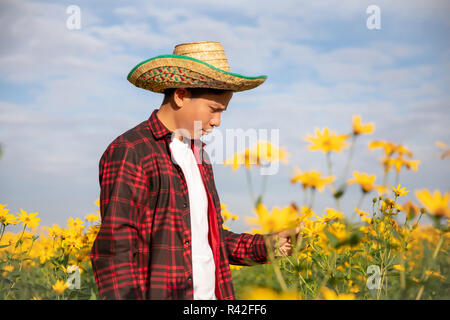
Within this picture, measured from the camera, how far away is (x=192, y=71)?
2408 mm

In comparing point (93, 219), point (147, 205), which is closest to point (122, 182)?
point (147, 205)

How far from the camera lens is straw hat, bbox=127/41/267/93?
2398 mm

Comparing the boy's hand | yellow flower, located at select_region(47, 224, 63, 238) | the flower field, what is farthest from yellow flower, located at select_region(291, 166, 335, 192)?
yellow flower, located at select_region(47, 224, 63, 238)

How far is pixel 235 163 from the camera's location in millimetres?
1402

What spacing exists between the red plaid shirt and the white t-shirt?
0.07 m

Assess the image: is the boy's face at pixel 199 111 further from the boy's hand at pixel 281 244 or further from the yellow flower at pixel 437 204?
the yellow flower at pixel 437 204

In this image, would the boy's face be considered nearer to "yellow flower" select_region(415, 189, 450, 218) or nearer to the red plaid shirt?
the red plaid shirt

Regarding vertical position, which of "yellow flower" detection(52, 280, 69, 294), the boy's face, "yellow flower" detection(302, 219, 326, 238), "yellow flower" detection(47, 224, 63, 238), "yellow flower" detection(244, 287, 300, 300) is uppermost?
the boy's face

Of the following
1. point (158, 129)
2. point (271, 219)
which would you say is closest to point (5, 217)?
point (158, 129)

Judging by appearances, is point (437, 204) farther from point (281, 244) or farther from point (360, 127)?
Result: point (281, 244)

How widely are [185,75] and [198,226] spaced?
34.0 inches

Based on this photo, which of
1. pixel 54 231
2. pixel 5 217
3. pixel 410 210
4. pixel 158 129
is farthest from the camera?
pixel 54 231
